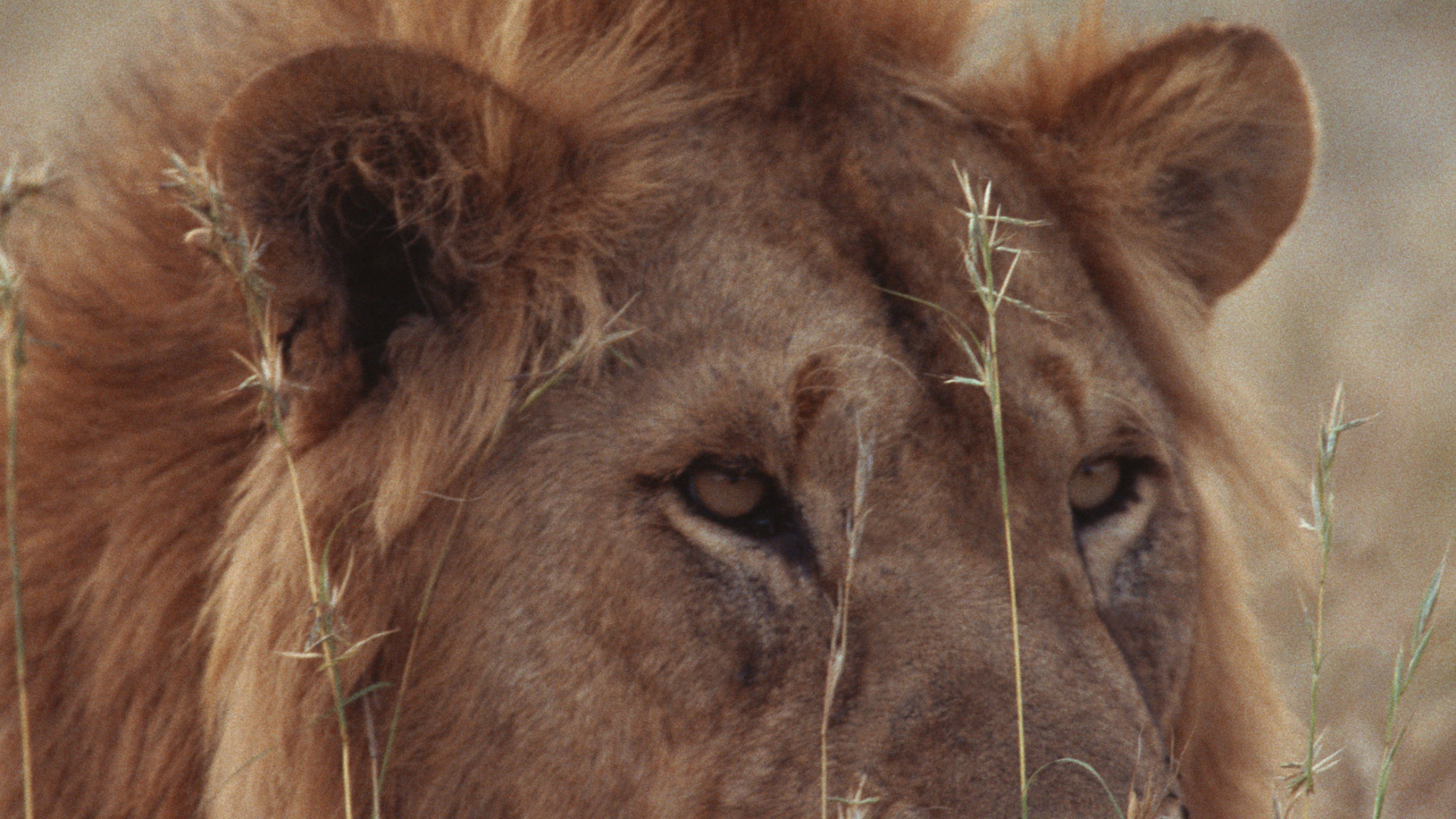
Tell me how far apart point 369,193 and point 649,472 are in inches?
21.2

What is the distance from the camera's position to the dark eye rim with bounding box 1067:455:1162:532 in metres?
2.64

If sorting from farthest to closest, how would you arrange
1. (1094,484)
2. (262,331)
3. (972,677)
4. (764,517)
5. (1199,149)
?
(1199,149) < (1094,484) < (764,517) < (972,677) < (262,331)

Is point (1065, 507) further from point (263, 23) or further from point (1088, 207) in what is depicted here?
point (263, 23)

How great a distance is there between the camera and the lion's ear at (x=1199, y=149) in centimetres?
289

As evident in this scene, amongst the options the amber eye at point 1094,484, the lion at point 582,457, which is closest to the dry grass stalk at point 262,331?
the lion at point 582,457

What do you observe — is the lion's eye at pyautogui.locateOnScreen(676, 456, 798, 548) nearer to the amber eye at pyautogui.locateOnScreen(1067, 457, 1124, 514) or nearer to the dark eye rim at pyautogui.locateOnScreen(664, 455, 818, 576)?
the dark eye rim at pyautogui.locateOnScreen(664, 455, 818, 576)

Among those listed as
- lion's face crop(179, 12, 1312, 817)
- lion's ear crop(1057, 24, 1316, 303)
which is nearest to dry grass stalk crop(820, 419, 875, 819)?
lion's face crop(179, 12, 1312, 817)

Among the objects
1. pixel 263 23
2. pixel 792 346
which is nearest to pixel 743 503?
pixel 792 346

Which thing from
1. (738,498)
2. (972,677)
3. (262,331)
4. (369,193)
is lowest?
(972,677)

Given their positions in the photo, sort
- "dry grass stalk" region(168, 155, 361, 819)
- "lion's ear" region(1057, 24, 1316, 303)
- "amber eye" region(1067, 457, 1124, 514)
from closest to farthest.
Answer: "dry grass stalk" region(168, 155, 361, 819), "amber eye" region(1067, 457, 1124, 514), "lion's ear" region(1057, 24, 1316, 303)

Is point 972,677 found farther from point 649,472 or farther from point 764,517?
point 649,472

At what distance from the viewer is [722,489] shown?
91.0 inches

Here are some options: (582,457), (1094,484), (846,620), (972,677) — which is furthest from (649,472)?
(1094,484)

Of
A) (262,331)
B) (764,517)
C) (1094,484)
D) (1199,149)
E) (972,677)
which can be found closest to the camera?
(262,331)
